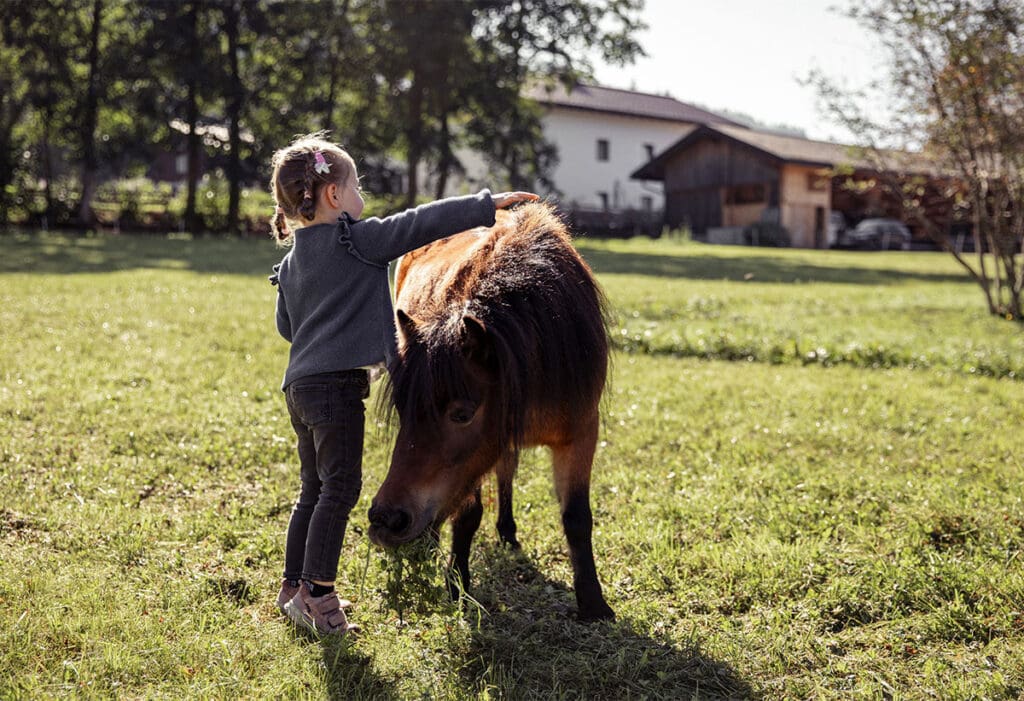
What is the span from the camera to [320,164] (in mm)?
3318

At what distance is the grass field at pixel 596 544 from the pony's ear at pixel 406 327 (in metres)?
0.82

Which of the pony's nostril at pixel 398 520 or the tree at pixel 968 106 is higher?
the tree at pixel 968 106

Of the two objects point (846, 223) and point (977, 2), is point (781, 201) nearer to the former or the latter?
point (846, 223)

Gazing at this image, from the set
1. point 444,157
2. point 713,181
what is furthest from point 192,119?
point 713,181

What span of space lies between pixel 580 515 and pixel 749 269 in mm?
20189

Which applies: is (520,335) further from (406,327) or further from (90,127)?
(90,127)

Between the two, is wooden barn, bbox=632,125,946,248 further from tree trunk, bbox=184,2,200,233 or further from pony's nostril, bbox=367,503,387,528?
pony's nostril, bbox=367,503,387,528

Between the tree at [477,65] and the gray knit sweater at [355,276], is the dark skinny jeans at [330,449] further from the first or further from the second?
the tree at [477,65]

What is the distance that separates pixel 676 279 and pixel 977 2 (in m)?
8.16

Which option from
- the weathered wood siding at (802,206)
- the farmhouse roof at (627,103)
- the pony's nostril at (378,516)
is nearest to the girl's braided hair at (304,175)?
the pony's nostril at (378,516)

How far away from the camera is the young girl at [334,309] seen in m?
3.40

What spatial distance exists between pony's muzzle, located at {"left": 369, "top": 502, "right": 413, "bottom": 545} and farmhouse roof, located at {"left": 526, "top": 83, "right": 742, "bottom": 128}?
49067mm

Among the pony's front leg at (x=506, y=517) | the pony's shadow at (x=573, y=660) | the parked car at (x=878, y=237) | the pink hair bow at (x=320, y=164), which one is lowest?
the pony's shadow at (x=573, y=660)

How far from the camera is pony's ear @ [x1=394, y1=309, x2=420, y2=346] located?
10.3 feet
